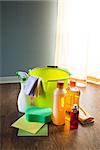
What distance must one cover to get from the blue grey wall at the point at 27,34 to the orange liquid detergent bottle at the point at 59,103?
0.77m

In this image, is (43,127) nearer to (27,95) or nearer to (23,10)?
(27,95)

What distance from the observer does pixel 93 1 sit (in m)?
1.69

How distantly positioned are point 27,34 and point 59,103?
32.5 inches

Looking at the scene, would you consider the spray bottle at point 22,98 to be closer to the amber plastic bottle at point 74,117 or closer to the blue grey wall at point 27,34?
the amber plastic bottle at point 74,117

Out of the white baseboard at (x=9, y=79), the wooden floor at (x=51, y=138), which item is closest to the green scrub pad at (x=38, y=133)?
the wooden floor at (x=51, y=138)

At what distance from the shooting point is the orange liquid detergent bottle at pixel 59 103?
1.07 meters

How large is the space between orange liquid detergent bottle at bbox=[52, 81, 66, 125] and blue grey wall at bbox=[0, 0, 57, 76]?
2.53 feet

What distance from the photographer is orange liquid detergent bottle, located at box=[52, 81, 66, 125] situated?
107 centimetres

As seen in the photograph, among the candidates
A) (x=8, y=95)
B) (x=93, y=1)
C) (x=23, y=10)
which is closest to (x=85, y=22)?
(x=93, y=1)

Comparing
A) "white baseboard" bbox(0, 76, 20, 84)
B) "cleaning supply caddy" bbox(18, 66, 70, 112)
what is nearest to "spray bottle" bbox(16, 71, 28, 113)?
"cleaning supply caddy" bbox(18, 66, 70, 112)

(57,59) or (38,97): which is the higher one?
(57,59)

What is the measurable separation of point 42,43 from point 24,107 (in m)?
0.74

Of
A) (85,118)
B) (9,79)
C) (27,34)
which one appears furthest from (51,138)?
(27,34)

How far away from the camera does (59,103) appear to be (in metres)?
1.08
